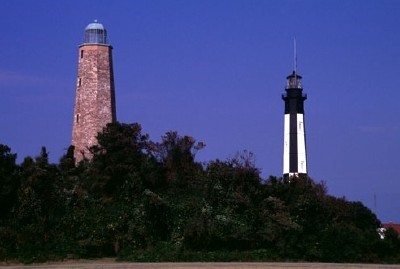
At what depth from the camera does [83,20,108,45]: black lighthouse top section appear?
2384 inches

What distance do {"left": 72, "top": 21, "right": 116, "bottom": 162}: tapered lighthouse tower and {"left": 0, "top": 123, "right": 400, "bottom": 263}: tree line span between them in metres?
22.8

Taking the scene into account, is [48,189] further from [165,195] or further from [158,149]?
[158,149]

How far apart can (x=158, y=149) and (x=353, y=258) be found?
12.4m

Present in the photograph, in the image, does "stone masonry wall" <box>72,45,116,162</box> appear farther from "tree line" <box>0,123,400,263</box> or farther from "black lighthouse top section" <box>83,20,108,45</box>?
"tree line" <box>0,123,400,263</box>

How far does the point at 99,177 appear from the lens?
35.8 metres

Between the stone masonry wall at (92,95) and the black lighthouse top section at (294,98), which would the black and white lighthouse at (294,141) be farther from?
the stone masonry wall at (92,95)

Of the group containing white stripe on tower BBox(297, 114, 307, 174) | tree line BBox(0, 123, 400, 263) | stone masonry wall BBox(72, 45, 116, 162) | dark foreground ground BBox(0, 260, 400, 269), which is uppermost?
stone masonry wall BBox(72, 45, 116, 162)

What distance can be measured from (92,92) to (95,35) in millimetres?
4465

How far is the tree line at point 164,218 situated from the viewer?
3092 centimetres

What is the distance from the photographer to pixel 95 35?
200 feet

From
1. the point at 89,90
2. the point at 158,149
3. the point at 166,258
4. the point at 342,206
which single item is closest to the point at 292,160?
the point at 342,206

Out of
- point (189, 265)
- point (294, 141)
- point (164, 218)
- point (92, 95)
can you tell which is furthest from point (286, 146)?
point (189, 265)

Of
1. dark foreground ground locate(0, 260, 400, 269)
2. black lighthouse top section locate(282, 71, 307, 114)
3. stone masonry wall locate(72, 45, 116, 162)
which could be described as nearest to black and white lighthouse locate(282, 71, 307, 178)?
black lighthouse top section locate(282, 71, 307, 114)

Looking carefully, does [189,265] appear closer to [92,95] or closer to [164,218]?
[164,218]
